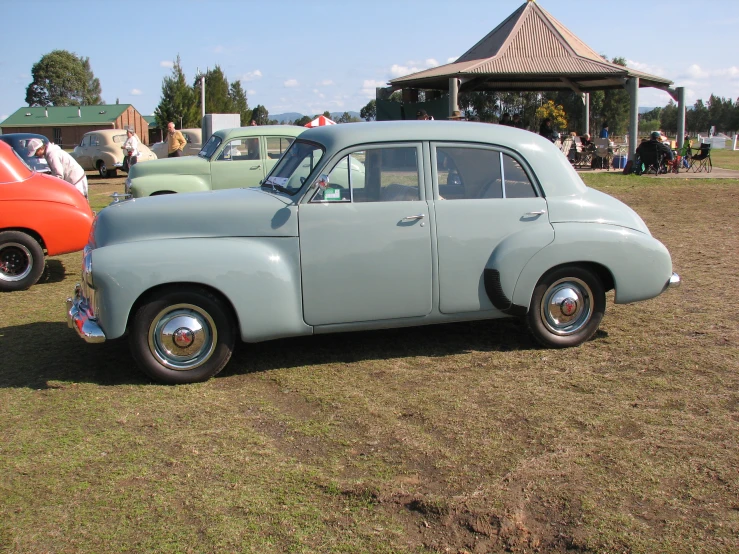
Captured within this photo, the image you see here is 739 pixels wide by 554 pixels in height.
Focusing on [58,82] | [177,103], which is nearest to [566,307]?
[177,103]

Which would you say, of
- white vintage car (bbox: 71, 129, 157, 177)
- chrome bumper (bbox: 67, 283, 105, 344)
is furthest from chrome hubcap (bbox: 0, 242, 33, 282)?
white vintage car (bbox: 71, 129, 157, 177)

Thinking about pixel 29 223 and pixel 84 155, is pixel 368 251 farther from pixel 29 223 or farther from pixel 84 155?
pixel 84 155

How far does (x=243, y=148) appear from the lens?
11.6 metres

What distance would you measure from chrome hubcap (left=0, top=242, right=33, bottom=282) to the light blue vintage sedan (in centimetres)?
312

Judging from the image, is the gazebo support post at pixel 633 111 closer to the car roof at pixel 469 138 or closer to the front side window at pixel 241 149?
the front side window at pixel 241 149

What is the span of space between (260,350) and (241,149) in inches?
254

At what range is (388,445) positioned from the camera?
13.2 feet

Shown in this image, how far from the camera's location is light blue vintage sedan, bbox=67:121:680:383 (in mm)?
4855

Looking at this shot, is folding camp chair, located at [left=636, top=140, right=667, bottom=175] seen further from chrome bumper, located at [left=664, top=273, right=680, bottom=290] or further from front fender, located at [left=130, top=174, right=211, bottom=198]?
chrome bumper, located at [left=664, top=273, right=680, bottom=290]

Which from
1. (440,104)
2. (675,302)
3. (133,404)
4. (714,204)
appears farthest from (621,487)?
(440,104)

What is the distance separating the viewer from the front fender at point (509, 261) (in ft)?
17.6

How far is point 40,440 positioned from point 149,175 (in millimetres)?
7992

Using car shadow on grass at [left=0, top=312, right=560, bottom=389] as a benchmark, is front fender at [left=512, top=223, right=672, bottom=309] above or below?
above

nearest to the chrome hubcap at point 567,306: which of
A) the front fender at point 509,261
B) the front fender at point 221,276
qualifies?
the front fender at point 509,261
